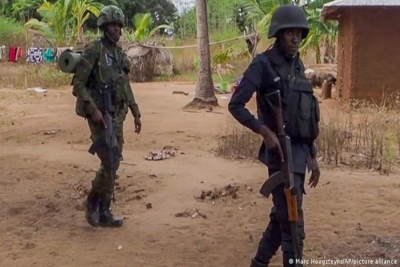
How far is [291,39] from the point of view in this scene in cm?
375

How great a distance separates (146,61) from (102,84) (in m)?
18.1

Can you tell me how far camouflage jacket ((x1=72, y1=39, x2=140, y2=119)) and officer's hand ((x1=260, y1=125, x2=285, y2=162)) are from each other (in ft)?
5.78

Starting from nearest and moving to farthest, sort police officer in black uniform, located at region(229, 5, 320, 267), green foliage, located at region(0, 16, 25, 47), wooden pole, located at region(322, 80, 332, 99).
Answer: police officer in black uniform, located at region(229, 5, 320, 267) → wooden pole, located at region(322, 80, 332, 99) → green foliage, located at region(0, 16, 25, 47)

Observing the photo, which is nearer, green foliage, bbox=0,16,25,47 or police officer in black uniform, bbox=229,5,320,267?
police officer in black uniform, bbox=229,5,320,267

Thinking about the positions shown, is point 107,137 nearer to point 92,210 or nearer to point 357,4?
point 92,210

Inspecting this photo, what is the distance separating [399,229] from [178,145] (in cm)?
447

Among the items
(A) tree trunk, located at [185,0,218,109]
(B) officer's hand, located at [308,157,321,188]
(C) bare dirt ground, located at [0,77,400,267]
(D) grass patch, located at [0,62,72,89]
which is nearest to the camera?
(B) officer's hand, located at [308,157,321,188]

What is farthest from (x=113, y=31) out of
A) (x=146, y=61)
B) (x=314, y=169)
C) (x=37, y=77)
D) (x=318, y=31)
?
(x=146, y=61)

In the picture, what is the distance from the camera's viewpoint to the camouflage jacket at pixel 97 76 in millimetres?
5054

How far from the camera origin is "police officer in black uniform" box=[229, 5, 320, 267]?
12.2 feet

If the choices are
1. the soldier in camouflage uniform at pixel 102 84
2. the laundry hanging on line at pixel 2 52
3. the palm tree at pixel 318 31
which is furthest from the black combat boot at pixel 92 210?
the laundry hanging on line at pixel 2 52

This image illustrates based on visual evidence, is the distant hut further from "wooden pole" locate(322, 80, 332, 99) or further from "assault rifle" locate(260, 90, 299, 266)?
"assault rifle" locate(260, 90, 299, 266)

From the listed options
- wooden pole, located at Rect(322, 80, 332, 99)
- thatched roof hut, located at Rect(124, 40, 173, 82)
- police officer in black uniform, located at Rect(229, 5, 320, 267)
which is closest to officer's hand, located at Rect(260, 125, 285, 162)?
police officer in black uniform, located at Rect(229, 5, 320, 267)

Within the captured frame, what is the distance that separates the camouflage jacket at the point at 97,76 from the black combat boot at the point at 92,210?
681 millimetres
